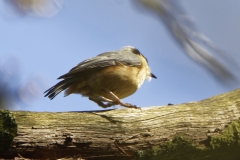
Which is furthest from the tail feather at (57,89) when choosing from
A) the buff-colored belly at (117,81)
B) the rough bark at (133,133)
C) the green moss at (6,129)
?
the green moss at (6,129)

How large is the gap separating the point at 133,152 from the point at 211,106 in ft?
2.56

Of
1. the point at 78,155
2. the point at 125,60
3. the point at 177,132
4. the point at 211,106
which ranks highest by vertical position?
the point at 125,60

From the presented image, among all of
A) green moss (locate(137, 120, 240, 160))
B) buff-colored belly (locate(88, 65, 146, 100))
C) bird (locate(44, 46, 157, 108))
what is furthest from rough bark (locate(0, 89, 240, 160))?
buff-colored belly (locate(88, 65, 146, 100))

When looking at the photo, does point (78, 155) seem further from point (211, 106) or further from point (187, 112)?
point (211, 106)

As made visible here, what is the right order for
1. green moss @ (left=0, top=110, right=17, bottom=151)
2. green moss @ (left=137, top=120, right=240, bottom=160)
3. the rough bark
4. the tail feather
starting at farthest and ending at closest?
the tail feather < green moss @ (left=137, top=120, right=240, bottom=160) < the rough bark < green moss @ (left=0, top=110, right=17, bottom=151)

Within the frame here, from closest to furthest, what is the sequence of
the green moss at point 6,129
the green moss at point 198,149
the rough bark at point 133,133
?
1. the green moss at point 6,129
2. the rough bark at point 133,133
3. the green moss at point 198,149

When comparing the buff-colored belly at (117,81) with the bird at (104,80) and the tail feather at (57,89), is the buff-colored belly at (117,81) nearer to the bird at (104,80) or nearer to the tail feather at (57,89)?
the bird at (104,80)

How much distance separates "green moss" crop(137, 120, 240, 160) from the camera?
2811mm

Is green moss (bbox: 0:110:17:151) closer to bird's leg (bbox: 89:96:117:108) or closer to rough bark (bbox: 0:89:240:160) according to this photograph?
rough bark (bbox: 0:89:240:160)

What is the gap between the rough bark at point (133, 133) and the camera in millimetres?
2590

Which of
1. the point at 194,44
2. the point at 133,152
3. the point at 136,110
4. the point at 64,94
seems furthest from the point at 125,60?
the point at 194,44

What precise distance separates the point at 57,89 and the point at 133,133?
117 cm

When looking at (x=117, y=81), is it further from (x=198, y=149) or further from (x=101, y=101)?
(x=198, y=149)

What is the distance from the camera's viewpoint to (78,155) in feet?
8.71
